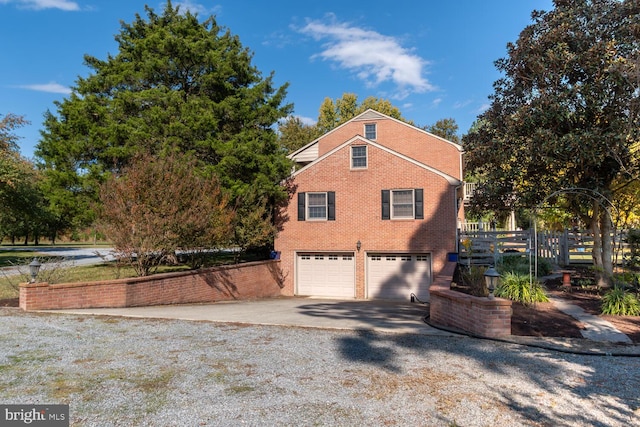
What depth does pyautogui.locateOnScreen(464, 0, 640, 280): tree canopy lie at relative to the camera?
10273mm

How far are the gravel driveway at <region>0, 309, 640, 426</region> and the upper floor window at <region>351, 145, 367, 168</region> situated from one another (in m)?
11.0

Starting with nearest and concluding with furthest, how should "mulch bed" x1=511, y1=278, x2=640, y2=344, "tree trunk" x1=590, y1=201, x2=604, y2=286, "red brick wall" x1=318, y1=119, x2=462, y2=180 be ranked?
"mulch bed" x1=511, y1=278, x2=640, y2=344 → "tree trunk" x1=590, y1=201, x2=604, y2=286 → "red brick wall" x1=318, y1=119, x2=462, y2=180

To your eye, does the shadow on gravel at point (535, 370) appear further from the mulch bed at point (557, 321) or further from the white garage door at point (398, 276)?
the white garage door at point (398, 276)

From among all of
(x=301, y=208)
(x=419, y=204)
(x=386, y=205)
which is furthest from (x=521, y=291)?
(x=301, y=208)

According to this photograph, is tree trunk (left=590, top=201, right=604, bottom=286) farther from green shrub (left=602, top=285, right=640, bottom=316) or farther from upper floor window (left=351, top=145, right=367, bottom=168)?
upper floor window (left=351, top=145, right=367, bottom=168)

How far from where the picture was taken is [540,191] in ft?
43.9

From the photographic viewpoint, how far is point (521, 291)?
9.99m

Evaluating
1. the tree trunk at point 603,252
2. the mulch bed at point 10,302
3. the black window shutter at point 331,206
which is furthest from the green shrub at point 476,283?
the mulch bed at point 10,302

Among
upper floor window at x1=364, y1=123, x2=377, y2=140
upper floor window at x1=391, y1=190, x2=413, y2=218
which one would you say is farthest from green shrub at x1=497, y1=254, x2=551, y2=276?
upper floor window at x1=364, y1=123, x2=377, y2=140

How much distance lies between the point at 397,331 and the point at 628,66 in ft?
28.2

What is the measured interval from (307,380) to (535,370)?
301 cm

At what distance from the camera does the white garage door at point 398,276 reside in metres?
16.6

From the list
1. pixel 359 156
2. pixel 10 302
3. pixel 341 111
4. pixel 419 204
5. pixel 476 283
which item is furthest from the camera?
pixel 341 111

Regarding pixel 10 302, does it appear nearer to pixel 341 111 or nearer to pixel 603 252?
pixel 603 252
